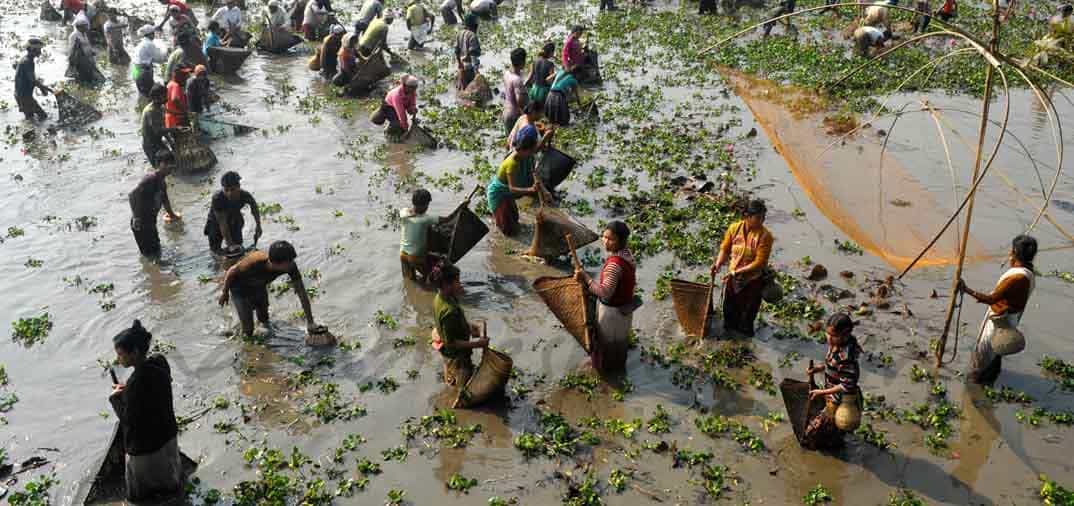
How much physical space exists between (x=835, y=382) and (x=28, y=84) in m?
15.3

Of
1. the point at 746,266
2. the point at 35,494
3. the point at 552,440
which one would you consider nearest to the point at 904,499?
the point at 746,266

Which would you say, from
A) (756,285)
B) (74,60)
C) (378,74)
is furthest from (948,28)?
(74,60)

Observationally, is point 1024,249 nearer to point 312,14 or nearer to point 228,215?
point 228,215

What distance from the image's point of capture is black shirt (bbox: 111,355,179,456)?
19.2 ft

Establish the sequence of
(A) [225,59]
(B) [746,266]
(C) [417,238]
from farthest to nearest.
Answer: (A) [225,59] < (C) [417,238] < (B) [746,266]

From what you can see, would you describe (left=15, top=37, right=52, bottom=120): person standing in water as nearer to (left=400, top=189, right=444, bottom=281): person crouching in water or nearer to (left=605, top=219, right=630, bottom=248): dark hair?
(left=400, top=189, right=444, bottom=281): person crouching in water

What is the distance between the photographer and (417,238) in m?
9.66

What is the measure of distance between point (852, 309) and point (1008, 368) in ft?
Result: 5.41

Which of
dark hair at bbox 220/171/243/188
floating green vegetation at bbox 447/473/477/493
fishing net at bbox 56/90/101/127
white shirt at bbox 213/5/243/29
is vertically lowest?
floating green vegetation at bbox 447/473/477/493

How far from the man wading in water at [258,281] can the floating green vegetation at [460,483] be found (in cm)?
265

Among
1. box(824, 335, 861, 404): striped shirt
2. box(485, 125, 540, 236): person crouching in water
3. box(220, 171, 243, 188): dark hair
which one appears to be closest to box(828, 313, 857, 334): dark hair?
box(824, 335, 861, 404): striped shirt

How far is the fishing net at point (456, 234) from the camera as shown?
9.87 meters

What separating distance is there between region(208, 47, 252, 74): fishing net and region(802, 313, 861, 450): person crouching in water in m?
16.2

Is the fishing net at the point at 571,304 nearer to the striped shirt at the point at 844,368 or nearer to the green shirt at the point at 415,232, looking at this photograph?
the green shirt at the point at 415,232
